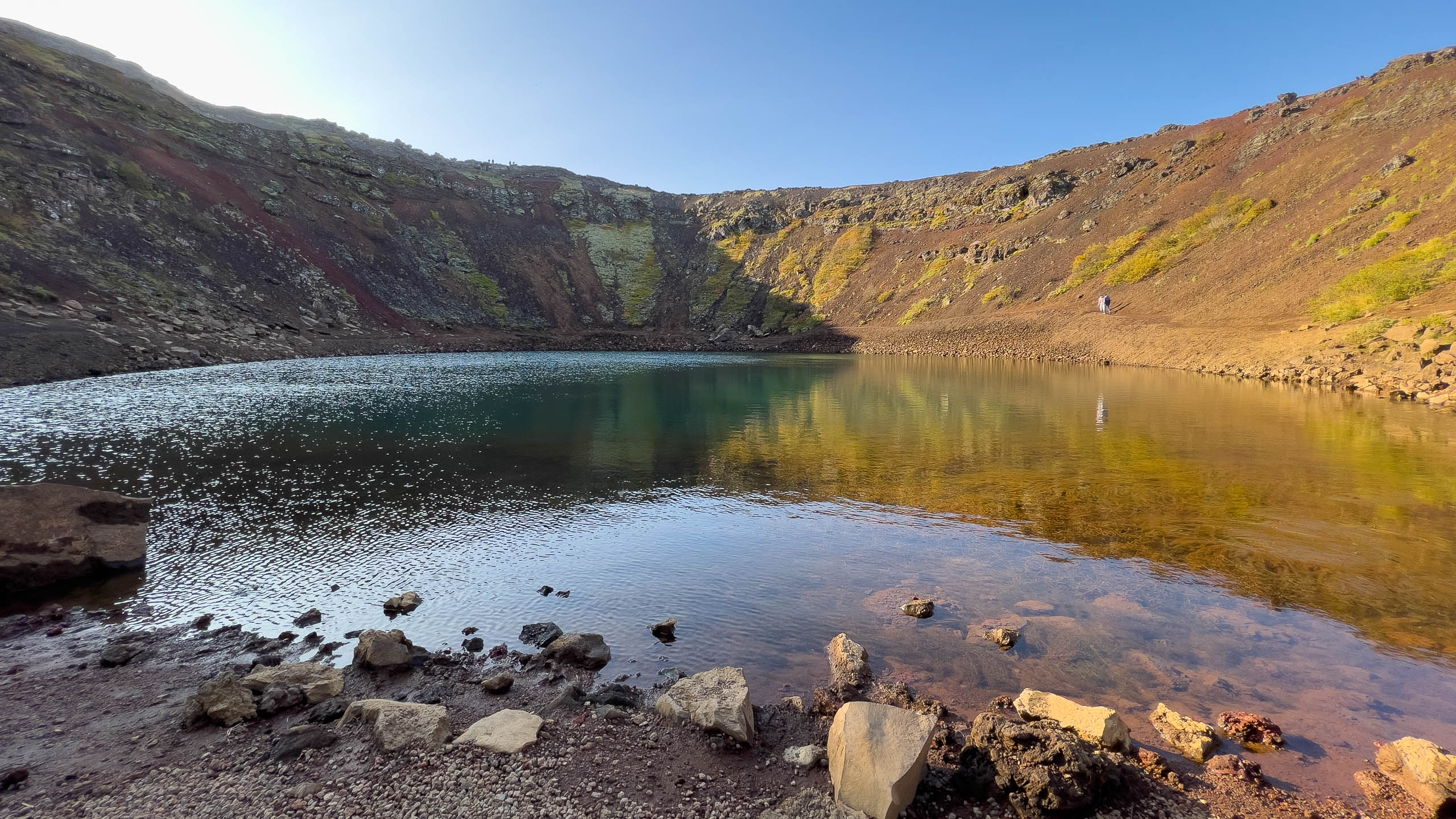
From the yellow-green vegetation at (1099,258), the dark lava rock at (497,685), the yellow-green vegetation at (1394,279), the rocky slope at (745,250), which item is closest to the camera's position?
the dark lava rock at (497,685)

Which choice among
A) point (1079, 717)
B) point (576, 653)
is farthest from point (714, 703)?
point (1079, 717)

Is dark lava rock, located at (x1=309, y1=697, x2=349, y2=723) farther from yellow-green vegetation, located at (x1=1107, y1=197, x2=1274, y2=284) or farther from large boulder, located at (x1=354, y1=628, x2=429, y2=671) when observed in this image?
yellow-green vegetation, located at (x1=1107, y1=197, x2=1274, y2=284)

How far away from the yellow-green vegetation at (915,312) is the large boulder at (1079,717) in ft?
269

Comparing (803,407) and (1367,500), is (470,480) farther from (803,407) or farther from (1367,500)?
(1367,500)

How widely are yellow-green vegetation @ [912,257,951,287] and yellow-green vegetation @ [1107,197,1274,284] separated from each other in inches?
936

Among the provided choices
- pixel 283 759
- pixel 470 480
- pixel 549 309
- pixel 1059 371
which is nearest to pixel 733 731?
pixel 283 759

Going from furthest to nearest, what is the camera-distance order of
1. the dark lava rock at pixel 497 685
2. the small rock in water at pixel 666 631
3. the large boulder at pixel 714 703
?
the small rock in water at pixel 666 631 → the dark lava rock at pixel 497 685 → the large boulder at pixel 714 703

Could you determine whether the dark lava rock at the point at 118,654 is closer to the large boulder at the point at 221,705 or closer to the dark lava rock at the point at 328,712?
the large boulder at the point at 221,705

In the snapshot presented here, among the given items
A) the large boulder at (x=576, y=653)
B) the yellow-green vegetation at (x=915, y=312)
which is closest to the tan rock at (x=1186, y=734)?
the large boulder at (x=576, y=653)

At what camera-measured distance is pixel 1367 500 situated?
51.7ft

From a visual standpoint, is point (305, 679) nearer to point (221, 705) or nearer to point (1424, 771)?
point (221, 705)

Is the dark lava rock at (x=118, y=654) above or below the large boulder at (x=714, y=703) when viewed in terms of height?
below

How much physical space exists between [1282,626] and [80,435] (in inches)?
1360

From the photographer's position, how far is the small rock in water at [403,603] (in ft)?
34.9
